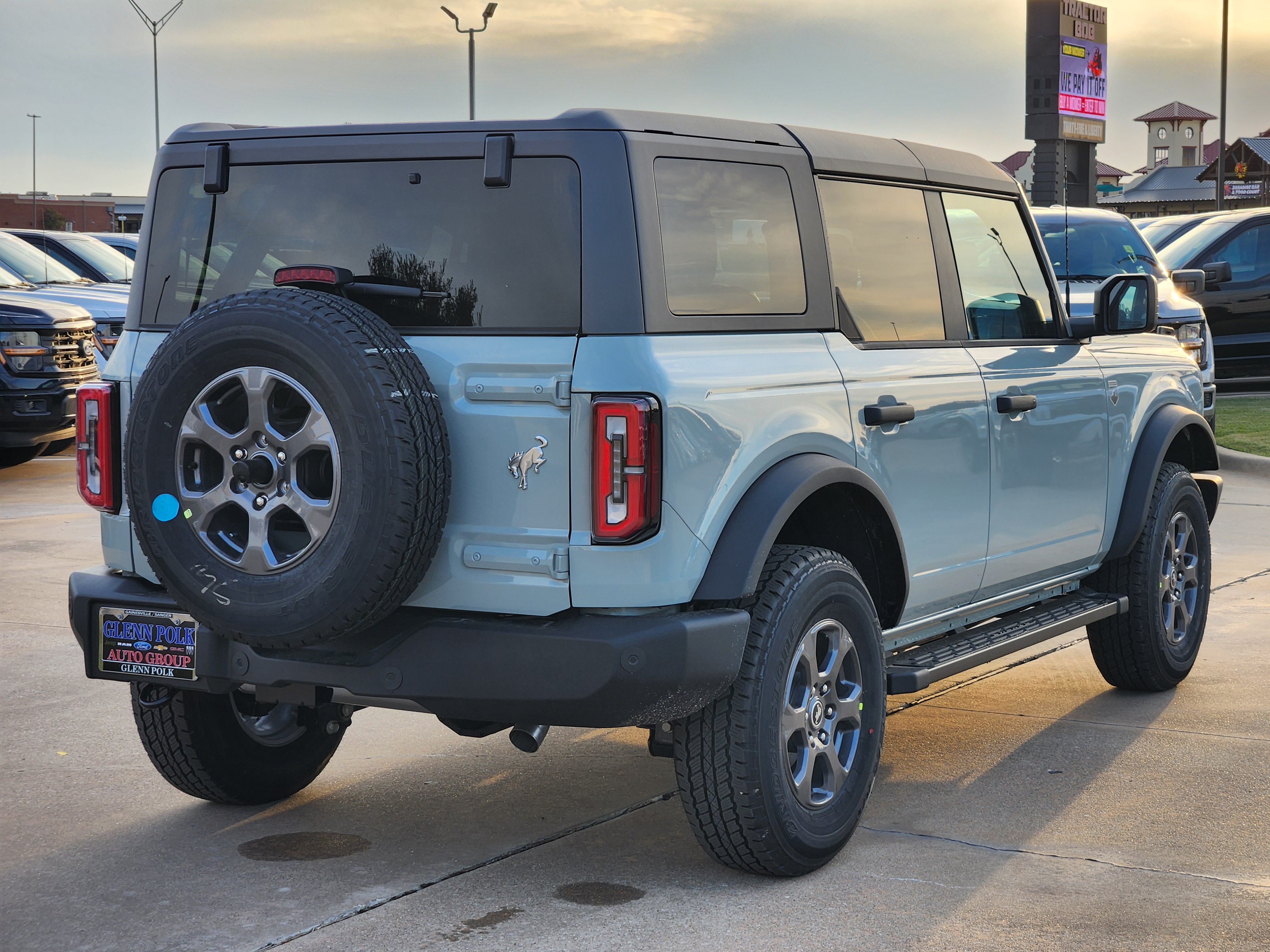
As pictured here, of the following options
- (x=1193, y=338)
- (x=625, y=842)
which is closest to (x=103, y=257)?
Answer: (x=1193, y=338)

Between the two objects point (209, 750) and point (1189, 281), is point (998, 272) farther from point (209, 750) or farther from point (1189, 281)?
point (1189, 281)

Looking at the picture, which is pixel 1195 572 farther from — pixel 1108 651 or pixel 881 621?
pixel 881 621

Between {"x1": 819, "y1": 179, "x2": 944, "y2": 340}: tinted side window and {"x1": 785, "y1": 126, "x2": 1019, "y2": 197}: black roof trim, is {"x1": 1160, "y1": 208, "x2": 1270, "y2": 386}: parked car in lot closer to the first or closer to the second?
{"x1": 785, "y1": 126, "x2": 1019, "y2": 197}: black roof trim

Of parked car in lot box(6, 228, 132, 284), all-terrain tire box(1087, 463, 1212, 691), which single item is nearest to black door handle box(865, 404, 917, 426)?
all-terrain tire box(1087, 463, 1212, 691)

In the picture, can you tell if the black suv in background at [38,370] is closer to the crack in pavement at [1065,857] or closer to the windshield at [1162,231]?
the crack in pavement at [1065,857]

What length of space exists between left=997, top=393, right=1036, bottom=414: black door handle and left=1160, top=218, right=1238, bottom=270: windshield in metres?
12.5

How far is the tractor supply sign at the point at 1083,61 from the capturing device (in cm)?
3459

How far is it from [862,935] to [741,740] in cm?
54

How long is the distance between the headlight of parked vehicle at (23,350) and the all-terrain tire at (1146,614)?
28.8 feet

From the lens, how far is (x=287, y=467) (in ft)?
11.9

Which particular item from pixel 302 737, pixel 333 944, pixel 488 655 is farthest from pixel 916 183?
pixel 333 944

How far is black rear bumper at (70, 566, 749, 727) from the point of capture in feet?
11.8

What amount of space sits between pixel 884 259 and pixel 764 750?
65.7 inches

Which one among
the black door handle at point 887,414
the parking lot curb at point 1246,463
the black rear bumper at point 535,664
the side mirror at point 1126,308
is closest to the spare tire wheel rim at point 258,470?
the black rear bumper at point 535,664
